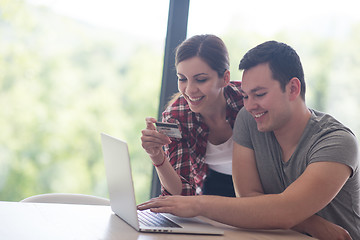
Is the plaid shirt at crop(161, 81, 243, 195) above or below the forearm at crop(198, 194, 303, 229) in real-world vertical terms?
above

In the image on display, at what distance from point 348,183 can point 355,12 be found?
2.02 m

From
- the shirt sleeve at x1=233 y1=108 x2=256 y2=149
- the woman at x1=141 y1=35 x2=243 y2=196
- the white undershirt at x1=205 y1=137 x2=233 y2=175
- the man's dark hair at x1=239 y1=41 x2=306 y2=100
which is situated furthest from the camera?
the white undershirt at x1=205 y1=137 x2=233 y2=175

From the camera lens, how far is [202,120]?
2113mm

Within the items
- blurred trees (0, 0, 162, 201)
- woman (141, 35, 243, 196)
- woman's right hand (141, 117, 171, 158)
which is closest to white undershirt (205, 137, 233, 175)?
woman (141, 35, 243, 196)

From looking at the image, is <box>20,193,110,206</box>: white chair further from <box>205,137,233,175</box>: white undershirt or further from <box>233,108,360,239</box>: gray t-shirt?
<box>233,108,360,239</box>: gray t-shirt

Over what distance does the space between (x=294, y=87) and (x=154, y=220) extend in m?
0.76

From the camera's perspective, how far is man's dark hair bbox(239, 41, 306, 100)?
5.46ft

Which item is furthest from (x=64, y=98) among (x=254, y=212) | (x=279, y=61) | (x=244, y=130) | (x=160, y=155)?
(x=254, y=212)

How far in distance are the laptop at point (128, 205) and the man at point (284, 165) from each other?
0.05 metres

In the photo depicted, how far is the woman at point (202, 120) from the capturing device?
1.98m

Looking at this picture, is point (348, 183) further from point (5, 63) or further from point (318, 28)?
point (5, 63)

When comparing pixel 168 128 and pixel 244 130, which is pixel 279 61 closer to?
pixel 244 130

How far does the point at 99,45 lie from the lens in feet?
9.58

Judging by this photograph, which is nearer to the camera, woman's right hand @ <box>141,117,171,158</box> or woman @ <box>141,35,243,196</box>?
woman's right hand @ <box>141,117,171,158</box>
